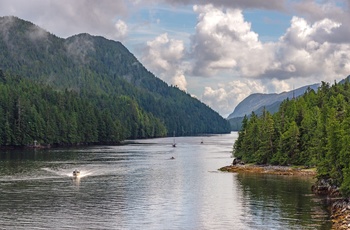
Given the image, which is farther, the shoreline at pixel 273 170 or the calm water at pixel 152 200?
the shoreline at pixel 273 170

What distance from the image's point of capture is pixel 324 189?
10675 cm

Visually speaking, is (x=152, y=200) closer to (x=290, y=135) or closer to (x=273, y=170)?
(x=273, y=170)

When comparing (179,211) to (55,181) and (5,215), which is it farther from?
(55,181)

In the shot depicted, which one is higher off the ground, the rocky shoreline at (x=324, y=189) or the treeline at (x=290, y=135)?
the treeline at (x=290, y=135)

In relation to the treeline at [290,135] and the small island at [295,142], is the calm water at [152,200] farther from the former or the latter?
the treeline at [290,135]

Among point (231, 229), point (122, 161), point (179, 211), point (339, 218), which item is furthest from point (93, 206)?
point (122, 161)

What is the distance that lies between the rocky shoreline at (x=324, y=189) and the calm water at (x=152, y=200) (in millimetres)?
1971

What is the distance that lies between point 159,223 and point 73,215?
15.1 metres

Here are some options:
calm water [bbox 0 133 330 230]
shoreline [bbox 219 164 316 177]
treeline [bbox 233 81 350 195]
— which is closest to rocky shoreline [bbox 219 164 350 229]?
shoreline [bbox 219 164 316 177]

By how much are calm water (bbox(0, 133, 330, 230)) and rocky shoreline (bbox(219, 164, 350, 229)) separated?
1971 mm

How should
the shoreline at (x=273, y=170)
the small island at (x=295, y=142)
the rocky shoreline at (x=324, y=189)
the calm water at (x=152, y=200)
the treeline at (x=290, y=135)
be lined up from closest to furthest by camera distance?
the rocky shoreline at (x=324, y=189) < the calm water at (x=152, y=200) < the small island at (x=295, y=142) < the treeline at (x=290, y=135) < the shoreline at (x=273, y=170)

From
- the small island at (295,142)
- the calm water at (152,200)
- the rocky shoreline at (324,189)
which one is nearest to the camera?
the rocky shoreline at (324,189)

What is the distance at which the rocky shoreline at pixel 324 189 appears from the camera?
79494mm

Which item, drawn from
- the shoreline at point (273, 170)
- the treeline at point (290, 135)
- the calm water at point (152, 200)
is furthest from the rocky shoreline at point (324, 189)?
the treeline at point (290, 135)
